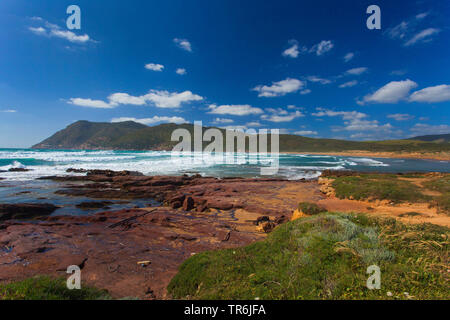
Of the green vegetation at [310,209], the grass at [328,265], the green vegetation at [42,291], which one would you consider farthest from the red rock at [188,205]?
the green vegetation at [42,291]

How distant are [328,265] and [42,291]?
572 centimetres

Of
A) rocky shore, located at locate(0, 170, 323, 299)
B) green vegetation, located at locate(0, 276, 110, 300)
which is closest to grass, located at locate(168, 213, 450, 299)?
rocky shore, located at locate(0, 170, 323, 299)

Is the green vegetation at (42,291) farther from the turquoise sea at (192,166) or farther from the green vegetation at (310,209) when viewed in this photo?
the turquoise sea at (192,166)

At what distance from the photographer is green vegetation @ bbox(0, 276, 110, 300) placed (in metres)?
3.16

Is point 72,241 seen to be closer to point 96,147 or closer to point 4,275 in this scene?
point 4,275

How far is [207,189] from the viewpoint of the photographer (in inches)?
762

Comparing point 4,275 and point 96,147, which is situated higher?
point 96,147

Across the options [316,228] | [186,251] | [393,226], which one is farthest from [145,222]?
[393,226]

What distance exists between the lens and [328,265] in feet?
13.6

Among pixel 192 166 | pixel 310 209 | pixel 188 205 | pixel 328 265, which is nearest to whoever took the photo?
pixel 328 265

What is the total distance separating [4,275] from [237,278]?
6964 millimetres

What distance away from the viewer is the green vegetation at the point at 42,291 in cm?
316

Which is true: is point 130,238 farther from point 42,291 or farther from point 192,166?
point 192,166

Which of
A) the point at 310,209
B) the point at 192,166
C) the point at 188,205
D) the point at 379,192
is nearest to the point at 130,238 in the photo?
the point at 188,205
